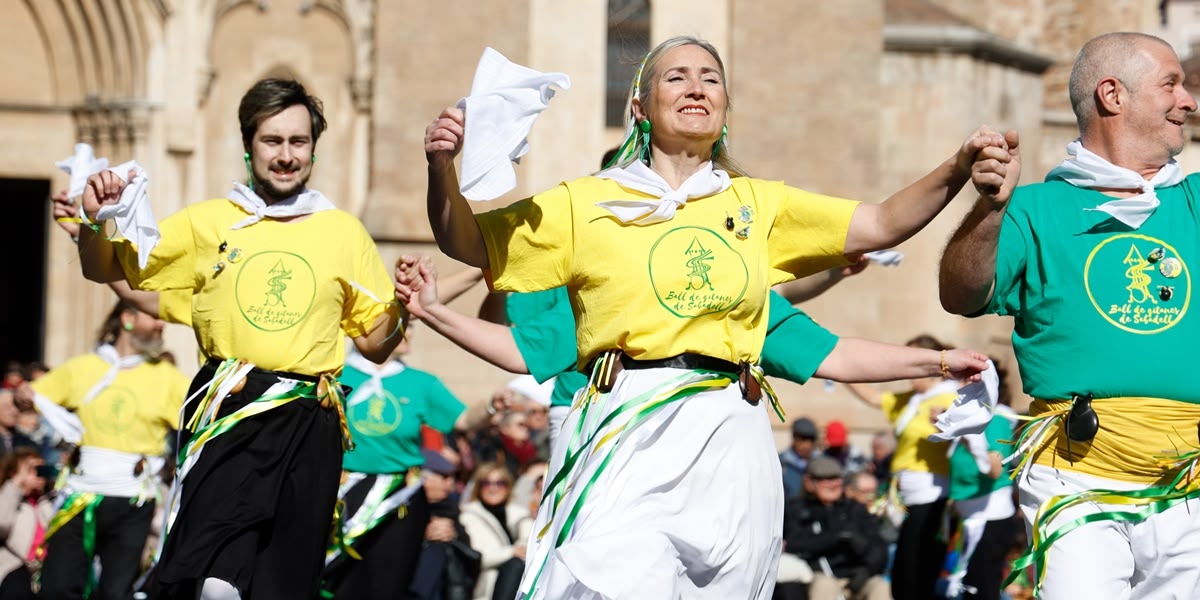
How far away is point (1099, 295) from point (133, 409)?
624 cm

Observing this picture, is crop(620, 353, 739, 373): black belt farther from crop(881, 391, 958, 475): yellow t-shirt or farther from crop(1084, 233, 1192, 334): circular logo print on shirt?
crop(881, 391, 958, 475): yellow t-shirt

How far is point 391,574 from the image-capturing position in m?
8.65

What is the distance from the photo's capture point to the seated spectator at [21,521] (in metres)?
10.1

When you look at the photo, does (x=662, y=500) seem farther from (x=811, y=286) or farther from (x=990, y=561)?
(x=990, y=561)

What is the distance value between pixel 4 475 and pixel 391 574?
128 inches

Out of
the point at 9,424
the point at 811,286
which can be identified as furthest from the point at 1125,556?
the point at 9,424

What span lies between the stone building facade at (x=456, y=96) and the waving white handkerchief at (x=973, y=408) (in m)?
14.6

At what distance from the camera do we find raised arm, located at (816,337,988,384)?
16.2 ft

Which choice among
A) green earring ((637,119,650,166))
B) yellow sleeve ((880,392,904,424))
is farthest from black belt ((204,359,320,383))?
yellow sleeve ((880,392,904,424))

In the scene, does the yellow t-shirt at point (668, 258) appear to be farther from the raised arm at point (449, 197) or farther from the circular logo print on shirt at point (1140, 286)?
the circular logo print on shirt at point (1140, 286)

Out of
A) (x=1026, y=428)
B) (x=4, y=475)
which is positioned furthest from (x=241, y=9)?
(x=1026, y=428)

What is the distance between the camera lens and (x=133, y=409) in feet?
32.1

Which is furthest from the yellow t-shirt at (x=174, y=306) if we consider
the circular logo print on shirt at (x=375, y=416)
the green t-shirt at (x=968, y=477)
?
the green t-shirt at (x=968, y=477)

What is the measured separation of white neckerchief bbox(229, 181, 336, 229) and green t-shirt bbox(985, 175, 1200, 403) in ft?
8.19
